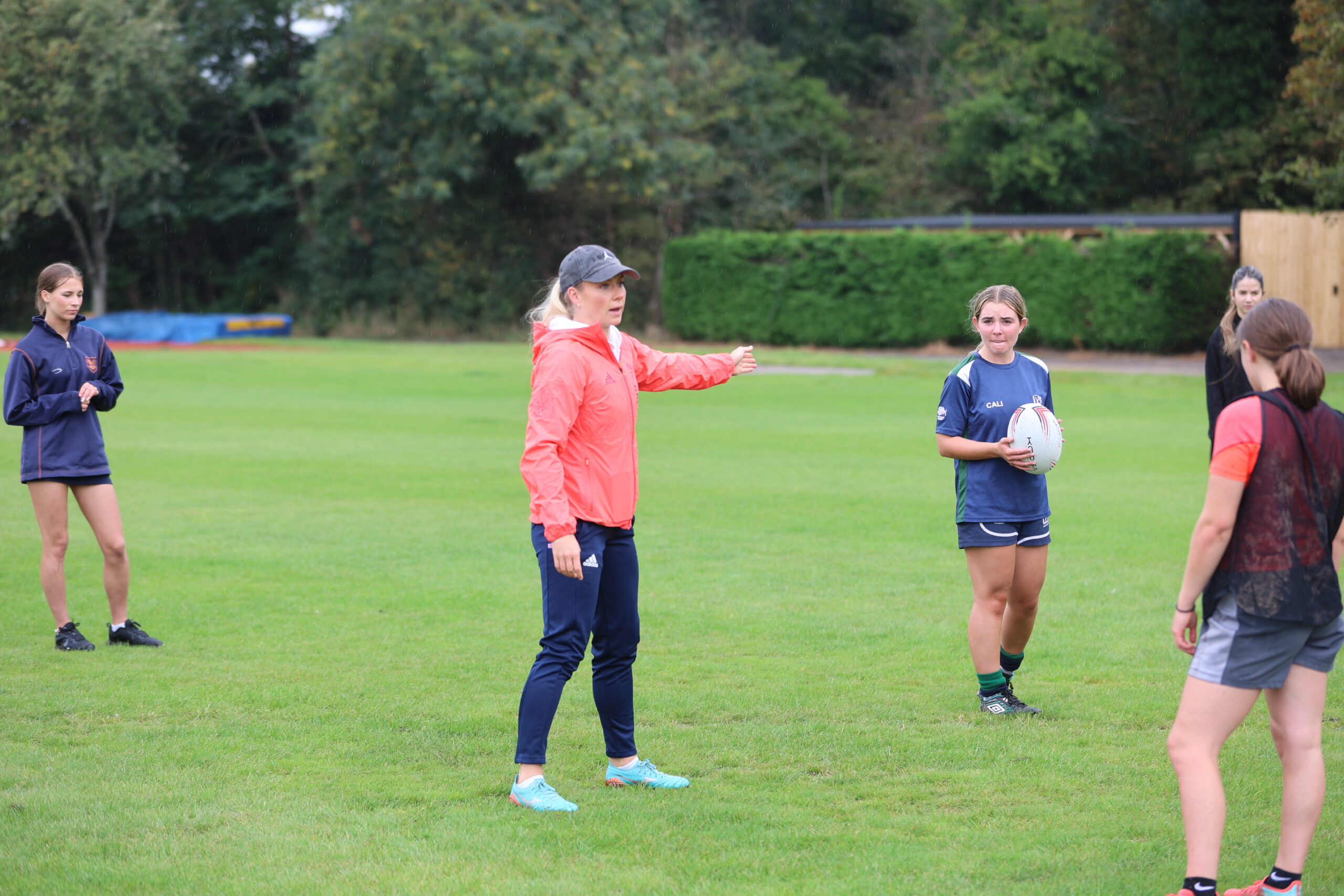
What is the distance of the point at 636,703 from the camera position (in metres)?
6.51

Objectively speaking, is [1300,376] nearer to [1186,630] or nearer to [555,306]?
[1186,630]

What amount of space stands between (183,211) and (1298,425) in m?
50.4

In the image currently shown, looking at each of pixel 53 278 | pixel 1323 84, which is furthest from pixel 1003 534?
pixel 1323 84

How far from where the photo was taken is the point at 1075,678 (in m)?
6.96

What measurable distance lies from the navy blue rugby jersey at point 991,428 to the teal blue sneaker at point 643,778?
6.17 ft

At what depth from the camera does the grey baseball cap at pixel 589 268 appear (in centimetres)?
495

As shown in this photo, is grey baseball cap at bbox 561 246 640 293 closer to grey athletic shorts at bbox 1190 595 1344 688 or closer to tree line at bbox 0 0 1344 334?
grey athletic shorts at bbox 1190 595 1344 688

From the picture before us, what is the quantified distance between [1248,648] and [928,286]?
3260cm

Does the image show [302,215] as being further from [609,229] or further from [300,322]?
[609,229]

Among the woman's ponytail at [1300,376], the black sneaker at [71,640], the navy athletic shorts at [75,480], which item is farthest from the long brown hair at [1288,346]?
the black sneaker at [71,640]

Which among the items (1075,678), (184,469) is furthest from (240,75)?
(1075,678)

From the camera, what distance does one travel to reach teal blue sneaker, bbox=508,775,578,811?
4969 mm

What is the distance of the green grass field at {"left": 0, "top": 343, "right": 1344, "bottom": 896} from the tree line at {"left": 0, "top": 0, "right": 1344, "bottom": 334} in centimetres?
2750

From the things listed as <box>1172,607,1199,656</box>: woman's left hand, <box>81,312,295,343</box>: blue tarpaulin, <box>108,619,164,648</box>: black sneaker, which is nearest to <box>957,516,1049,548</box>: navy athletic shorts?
<box>1172,607,1199,656</box>: woman's left hand
